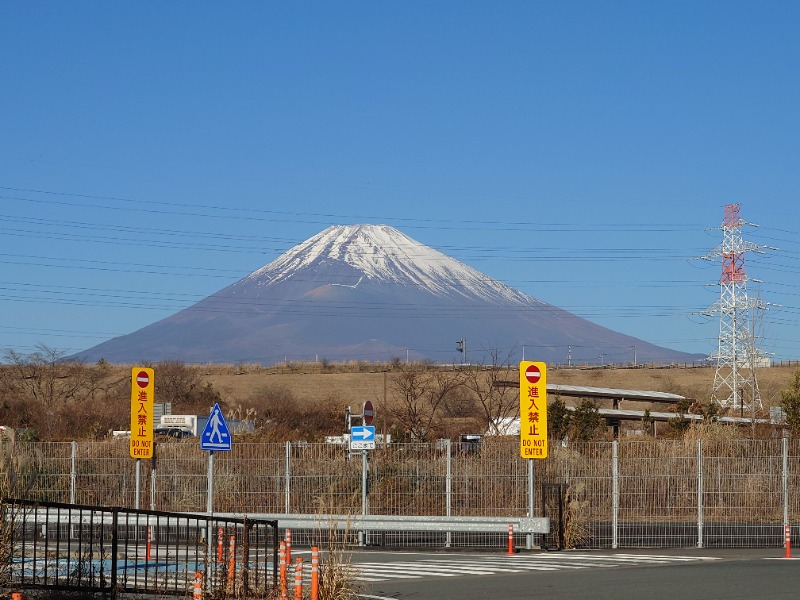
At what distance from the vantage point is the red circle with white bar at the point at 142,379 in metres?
25.1

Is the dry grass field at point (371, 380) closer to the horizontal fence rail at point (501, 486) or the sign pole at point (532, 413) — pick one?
the horizontal fence rail at point (501, 486)

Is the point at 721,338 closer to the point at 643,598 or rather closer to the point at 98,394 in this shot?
the point at 98,394

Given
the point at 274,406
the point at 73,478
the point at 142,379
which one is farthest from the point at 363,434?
the point at 274,406

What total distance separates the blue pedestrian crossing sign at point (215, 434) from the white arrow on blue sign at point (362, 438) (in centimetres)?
502

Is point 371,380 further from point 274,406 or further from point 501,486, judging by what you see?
point 501,486

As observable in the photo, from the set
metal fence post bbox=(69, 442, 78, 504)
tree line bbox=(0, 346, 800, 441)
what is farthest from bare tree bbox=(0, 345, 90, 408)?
metal fence post bbox=(69, 442, 78, 504)

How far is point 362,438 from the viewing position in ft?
88.3

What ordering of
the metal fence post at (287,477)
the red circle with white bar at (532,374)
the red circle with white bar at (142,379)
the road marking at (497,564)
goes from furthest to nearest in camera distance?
the metal fence post at (287,477), the red circle with white bar at (532,374), the red circle with white bar at (142,379), the road marking at (497,564)

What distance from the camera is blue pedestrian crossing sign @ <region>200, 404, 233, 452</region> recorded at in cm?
2197

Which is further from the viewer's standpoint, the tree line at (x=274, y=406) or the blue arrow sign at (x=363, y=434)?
the tree line at (x=274, y=406)

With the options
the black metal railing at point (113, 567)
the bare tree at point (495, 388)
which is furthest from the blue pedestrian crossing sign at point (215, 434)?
the bare tree at point (495, 388)

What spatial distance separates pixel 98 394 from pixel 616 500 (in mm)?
59832

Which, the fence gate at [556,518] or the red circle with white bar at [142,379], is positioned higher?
the red circle with white bar at [142,379]

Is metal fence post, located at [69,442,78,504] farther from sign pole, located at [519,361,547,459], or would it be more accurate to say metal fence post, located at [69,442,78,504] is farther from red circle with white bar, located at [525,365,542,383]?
red circle with white bar, located at [525,365,542,383]
